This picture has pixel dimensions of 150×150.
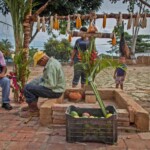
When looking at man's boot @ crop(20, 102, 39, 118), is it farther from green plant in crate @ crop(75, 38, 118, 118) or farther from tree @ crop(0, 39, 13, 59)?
tree @ crop(0, 39, 13, 59)

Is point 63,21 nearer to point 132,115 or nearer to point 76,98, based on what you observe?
point 76,98

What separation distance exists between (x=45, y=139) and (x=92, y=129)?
664 millimetres

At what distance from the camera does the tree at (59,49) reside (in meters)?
29.8

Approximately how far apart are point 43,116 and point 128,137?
1346 millimetres

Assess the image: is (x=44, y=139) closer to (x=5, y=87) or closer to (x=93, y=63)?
(x=93, y=63)

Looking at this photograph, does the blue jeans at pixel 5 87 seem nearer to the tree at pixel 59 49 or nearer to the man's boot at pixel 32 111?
the man's boot at pixel 32 111

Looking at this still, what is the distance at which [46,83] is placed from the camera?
192 inches

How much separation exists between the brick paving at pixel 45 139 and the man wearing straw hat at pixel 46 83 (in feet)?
1.44

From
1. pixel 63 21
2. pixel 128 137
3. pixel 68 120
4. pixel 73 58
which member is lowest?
pixel 128 137

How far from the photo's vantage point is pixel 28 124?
4688 millimetres

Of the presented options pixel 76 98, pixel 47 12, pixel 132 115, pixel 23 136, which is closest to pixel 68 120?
pixel 23 136

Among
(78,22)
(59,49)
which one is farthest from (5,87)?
(59,49)

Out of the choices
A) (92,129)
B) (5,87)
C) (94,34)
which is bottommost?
(92,129)

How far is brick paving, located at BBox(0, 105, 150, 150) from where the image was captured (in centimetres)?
367
